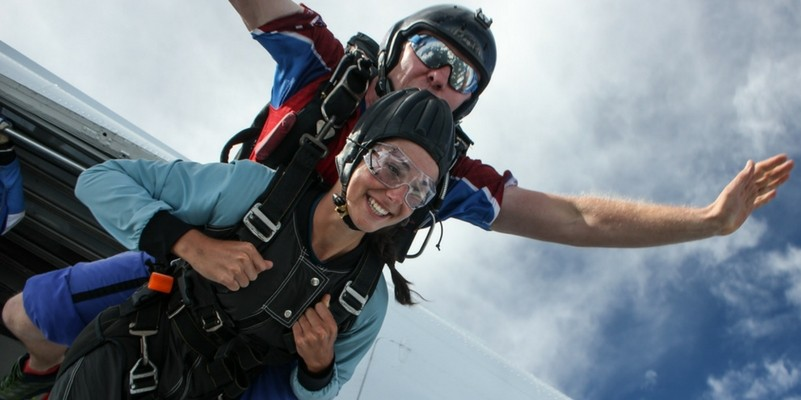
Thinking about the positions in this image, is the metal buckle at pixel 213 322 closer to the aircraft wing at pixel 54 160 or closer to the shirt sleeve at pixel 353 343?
the shirt sleeve at pixel 353 343

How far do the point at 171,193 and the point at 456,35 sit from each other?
1.65 meters

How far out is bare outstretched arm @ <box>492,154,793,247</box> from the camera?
2842 millimetres

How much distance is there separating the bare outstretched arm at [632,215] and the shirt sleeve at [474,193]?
14 cm

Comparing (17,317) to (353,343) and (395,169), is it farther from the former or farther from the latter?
(395,169)

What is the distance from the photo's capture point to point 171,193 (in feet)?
6.72

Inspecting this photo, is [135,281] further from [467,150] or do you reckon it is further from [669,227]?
[669,227]

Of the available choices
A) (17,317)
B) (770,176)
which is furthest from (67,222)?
(770,176)

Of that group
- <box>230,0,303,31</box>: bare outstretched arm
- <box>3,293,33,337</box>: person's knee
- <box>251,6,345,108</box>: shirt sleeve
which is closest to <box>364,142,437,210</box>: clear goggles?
<box>251,6,345,108</box>: shirt sleeve

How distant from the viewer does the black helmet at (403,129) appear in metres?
2.11

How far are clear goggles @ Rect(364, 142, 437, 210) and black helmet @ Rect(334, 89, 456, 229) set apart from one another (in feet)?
0.14

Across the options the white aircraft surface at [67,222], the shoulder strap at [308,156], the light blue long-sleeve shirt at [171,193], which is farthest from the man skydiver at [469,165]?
the white aircraft surface at [67,222]

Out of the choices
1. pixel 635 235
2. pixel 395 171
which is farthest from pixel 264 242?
pixel 635 235

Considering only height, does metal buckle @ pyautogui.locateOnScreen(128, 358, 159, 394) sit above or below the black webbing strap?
below

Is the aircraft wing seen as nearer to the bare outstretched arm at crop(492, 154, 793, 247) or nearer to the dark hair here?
the dark hair
